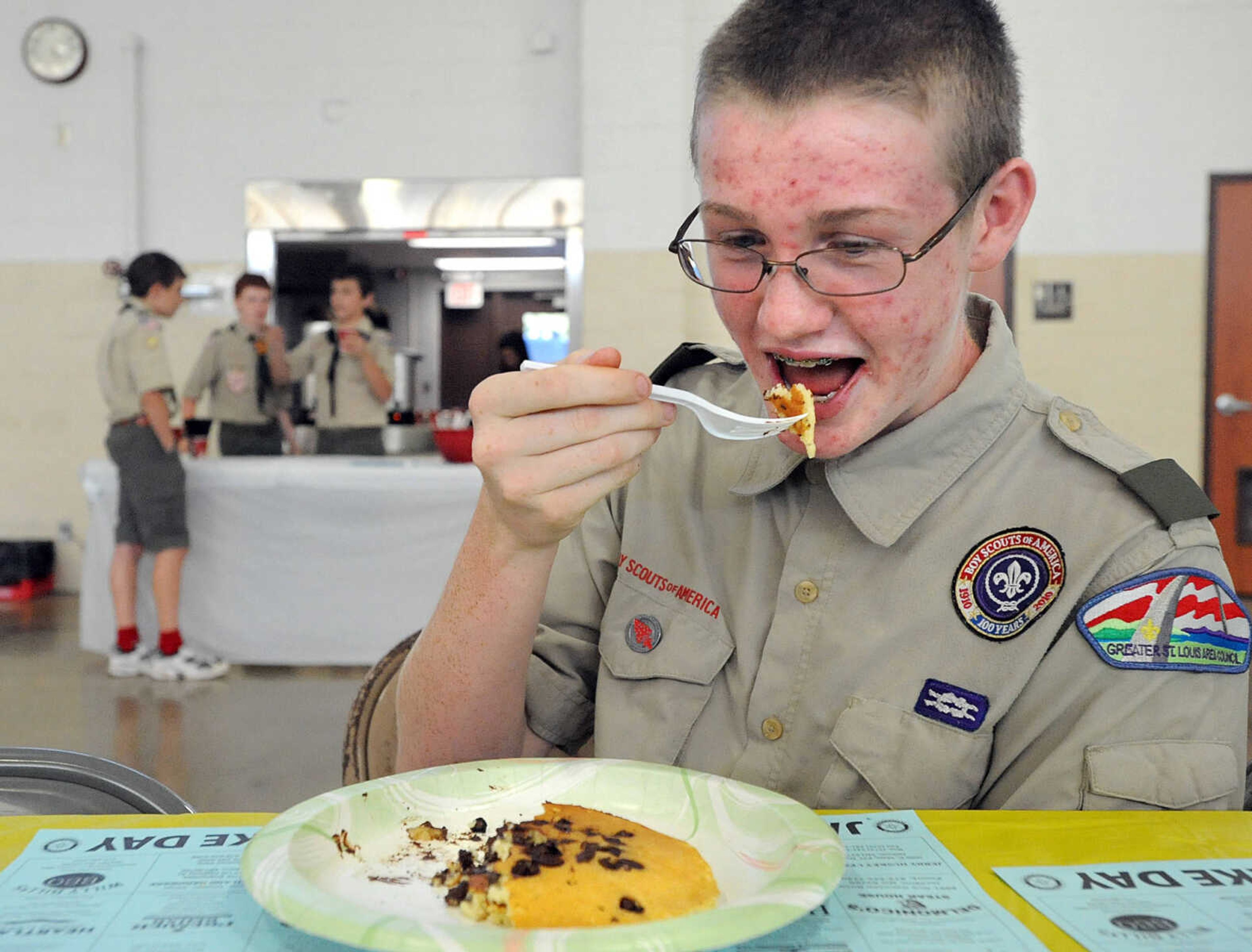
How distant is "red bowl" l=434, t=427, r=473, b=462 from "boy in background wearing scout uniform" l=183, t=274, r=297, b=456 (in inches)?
49.5

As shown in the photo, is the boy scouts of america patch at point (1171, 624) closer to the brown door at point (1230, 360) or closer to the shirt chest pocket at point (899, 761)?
the shirt chest pocket at point (899, 761)

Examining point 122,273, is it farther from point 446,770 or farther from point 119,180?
point 446,770

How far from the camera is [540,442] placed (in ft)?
2.92

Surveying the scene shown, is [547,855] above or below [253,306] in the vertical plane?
below

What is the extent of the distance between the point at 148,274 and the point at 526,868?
156 inches

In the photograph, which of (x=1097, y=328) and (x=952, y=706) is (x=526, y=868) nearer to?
(x=952, y=706)

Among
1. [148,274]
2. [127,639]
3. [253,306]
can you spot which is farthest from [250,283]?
[127,639]

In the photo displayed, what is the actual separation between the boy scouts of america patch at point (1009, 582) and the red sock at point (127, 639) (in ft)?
12.5

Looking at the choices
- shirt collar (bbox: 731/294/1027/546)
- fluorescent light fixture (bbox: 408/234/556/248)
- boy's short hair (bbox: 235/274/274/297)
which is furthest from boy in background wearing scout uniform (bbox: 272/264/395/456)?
shirt collar (bbox: 731/294/1027/546)

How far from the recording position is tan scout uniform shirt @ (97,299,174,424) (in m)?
4.00

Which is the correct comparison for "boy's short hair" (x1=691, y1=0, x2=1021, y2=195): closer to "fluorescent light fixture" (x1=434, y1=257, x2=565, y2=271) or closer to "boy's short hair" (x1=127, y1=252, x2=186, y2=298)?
"boy's short hair" (x1=127, y1=252, x2=186, y2=298)

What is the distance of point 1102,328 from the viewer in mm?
5457

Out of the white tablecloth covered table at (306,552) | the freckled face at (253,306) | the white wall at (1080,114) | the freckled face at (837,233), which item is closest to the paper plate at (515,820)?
the freckled face at (837,233)

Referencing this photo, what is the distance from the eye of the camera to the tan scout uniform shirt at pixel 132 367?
4.00m
